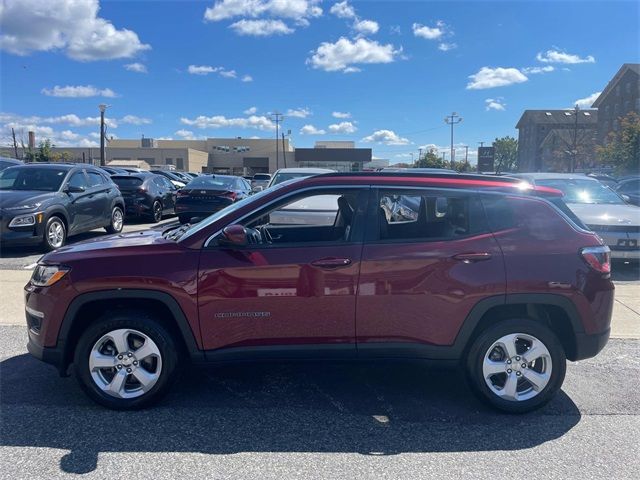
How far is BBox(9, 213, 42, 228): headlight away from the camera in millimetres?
8578

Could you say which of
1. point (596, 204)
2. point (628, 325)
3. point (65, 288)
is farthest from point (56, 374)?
point (596, 204)

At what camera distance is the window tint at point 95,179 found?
10.8m

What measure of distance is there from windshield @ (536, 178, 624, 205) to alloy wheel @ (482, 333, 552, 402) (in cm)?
667

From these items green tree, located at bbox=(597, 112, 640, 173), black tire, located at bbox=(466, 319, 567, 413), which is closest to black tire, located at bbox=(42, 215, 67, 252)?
black tire, located at bbox=(466, 319, 567, 413)

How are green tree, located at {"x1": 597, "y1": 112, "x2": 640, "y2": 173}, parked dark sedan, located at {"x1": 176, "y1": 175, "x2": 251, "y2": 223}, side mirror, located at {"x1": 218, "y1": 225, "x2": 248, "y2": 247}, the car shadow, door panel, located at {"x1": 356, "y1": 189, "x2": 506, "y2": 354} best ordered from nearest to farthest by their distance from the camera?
the car shadow
side mirror, located at {"x1": 218, "y1": 225, "x2": 248, "y2": 247}
door panel, located at {"x1": 356, "y1": 189, "x2": 506, "y2": 354}
parked dark sedan, located at {"x1": 176, "y1": 175, "x2": 251, "y2": 223}
green tree, located at {"x1": 597, "y1": 112, "x2": 640, "y2": 173}

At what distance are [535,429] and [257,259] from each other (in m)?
2.24

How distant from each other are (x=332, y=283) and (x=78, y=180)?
28.1ft

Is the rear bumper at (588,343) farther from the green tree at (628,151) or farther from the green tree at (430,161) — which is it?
the green tree at (430,161)

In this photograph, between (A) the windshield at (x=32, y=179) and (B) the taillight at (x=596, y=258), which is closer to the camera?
(B) the taillight at (x=596, y=258)

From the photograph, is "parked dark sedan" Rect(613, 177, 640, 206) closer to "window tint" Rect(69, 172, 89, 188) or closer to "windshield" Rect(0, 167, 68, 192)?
"window tint" Rect(69, 172, 89, 188)

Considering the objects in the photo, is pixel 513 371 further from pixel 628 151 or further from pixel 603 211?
pixel 628 151

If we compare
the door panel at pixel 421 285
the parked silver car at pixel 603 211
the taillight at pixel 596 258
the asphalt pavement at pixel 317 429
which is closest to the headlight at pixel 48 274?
the asphalt pavement at pixel 317 429

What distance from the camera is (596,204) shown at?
9.31 meters

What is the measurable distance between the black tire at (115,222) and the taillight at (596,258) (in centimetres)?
1021
